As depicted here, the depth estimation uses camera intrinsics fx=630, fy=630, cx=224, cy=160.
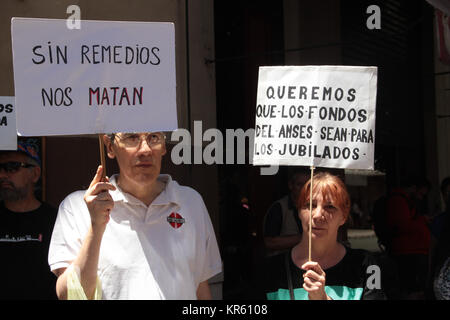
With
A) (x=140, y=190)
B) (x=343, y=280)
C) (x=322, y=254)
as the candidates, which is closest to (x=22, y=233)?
(x=140, y=190)

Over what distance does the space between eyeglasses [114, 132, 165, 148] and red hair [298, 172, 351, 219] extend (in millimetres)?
843

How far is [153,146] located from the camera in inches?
112

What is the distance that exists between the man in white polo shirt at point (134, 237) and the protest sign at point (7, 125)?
1209 mm

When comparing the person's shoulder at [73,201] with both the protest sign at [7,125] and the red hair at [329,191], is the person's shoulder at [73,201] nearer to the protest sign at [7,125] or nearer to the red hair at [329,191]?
the red hair at [329,191]

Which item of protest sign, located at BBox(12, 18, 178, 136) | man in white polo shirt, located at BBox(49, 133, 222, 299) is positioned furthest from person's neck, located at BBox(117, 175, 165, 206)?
protest sign, located at BBox(12, 18, 178, 136)

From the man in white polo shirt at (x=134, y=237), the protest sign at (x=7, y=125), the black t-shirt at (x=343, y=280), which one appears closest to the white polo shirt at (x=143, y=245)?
the man in white polo shirt at (x=134, y=237)

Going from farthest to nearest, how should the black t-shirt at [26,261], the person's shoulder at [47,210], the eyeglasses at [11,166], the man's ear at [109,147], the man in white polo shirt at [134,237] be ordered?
the eyeglasses at [11,166]
the person's shoulder at [47,210]
the black t-shirt at [26,261]
the man's ear at [109,147]
the man in white polo shirt at [134,237]

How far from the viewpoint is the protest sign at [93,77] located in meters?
2.79

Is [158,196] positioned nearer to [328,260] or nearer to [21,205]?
[328,260]

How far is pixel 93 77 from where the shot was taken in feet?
9.45

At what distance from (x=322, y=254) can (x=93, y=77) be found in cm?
142
